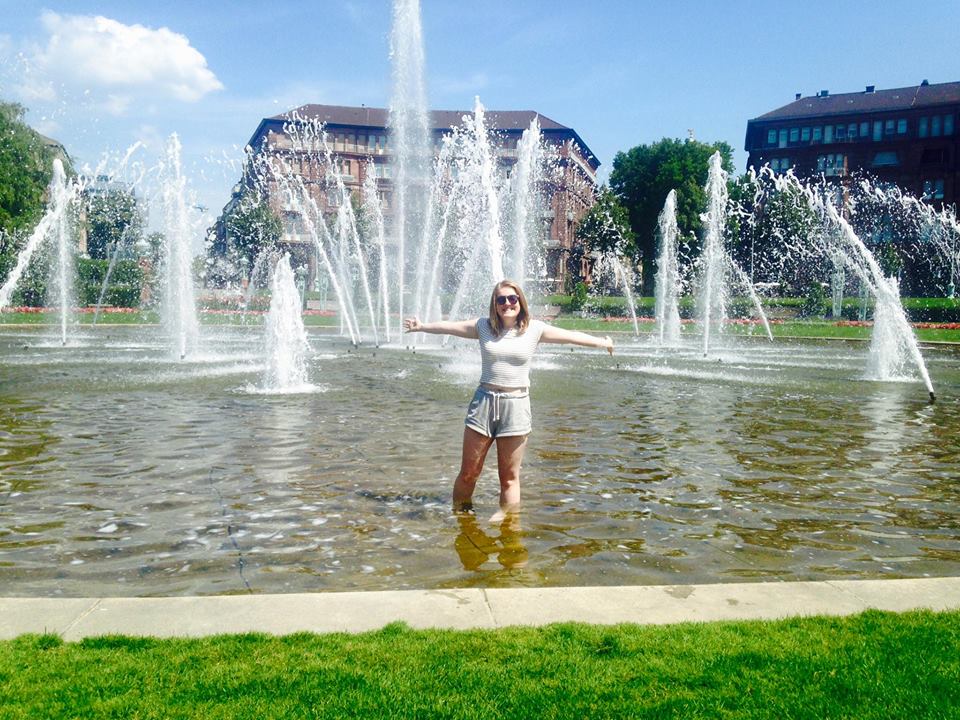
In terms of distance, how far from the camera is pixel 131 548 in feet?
20.0

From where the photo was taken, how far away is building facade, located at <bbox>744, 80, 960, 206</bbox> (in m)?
84.2

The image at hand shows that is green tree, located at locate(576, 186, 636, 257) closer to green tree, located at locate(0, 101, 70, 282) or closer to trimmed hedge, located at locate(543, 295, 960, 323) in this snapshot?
trimmed hedge, located at locate(543, 295, 960, 323)

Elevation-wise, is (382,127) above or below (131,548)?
above

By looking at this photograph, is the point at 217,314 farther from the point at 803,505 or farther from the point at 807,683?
the point at 807,683

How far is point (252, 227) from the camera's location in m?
69.3

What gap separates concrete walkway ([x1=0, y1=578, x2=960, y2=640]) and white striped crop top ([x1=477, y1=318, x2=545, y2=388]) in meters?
1.92

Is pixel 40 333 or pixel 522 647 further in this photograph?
pixel 40 333

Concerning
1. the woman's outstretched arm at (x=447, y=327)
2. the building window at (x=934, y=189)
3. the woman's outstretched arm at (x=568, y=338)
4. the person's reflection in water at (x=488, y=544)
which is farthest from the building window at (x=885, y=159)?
the person's reflection in water at (x=488, y=544)

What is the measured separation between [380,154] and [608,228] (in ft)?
129

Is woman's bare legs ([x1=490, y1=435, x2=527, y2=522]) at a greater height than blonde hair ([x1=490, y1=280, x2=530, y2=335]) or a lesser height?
lesser

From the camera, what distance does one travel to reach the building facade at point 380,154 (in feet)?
292

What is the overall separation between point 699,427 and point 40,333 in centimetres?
3008

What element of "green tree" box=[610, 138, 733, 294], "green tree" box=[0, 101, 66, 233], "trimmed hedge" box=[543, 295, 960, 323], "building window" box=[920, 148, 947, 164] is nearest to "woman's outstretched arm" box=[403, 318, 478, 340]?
"trimmed hedge" box=[543, 295, 960, 323]

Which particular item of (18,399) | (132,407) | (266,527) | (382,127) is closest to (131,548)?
(266,527)
